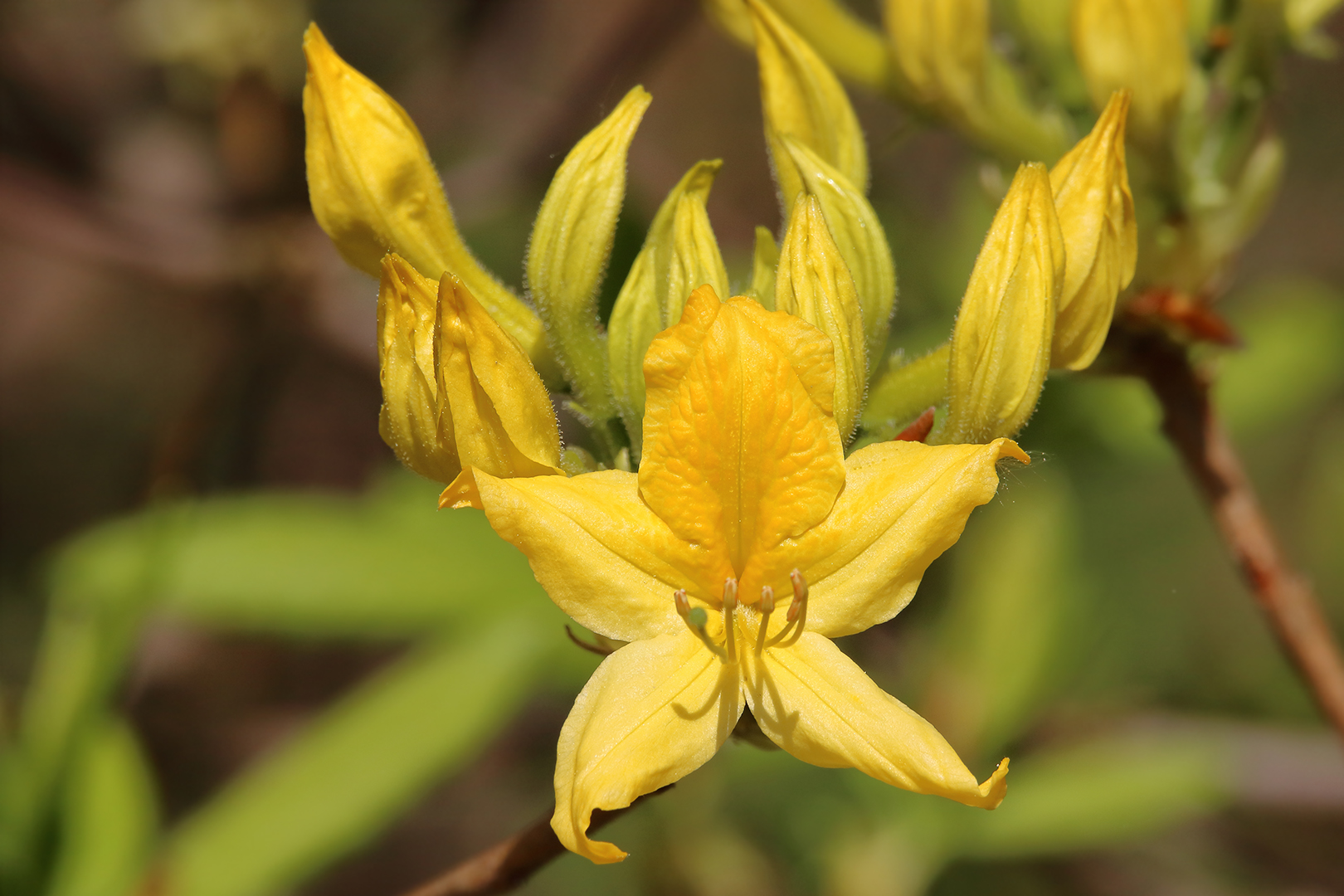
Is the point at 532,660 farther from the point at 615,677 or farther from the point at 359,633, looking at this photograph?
the point at 615,677

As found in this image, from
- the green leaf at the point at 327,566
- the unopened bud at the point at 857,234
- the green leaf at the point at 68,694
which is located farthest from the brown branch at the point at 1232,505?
the green leaf at the point at 68,694

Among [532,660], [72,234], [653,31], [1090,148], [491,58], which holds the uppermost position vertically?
[1090,148]

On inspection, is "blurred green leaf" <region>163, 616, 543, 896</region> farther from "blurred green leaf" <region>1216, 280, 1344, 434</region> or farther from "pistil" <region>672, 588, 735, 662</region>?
"blurred green leaf" <region>1216, 280, 1344, 434</region>

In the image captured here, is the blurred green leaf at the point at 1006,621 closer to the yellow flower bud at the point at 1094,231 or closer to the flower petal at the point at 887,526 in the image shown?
the yellow flower bud at the point at 1094,231

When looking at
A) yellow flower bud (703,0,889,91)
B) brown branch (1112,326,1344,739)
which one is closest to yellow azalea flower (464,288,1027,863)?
brown branch (1112,326,1344,739)

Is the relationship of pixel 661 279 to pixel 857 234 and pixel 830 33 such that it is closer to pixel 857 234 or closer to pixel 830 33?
pixel 857 234

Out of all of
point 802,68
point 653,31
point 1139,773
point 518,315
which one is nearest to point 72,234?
point 653,31
